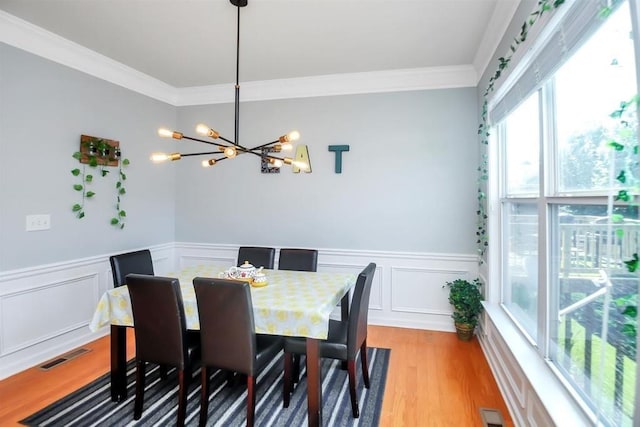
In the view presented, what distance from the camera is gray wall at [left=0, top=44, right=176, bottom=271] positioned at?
2.63 meters

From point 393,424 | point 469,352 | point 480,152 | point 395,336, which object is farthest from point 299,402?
point 480,152

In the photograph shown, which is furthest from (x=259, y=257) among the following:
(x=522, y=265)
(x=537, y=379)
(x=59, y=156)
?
(x=537, y=379)

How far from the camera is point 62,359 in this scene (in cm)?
289

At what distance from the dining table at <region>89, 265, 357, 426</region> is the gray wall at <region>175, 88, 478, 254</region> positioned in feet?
3.84

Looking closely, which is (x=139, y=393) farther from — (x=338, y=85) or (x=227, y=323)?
(x=338, y=85)

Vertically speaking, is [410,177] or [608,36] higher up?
[608,36]

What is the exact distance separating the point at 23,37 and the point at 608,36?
12.3 ft

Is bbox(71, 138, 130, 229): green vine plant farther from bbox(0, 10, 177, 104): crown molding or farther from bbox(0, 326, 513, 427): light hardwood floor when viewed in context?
bbox(0, 326, 513, 427): light hardwood floor

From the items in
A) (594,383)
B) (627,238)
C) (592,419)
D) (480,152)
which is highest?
(480,152)

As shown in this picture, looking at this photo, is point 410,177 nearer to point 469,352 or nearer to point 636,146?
point 469,352

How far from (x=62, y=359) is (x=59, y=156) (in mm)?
1729

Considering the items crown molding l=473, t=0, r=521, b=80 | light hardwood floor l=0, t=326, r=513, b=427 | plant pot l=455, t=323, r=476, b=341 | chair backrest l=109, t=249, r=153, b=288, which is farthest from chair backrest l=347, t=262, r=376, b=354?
crown molding l=473, t=0, r=521, b=80

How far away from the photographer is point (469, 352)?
304cm

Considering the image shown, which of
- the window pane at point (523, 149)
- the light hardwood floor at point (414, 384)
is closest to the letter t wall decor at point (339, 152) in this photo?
the window pane at point (523, 149)
